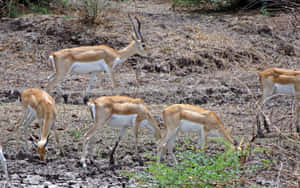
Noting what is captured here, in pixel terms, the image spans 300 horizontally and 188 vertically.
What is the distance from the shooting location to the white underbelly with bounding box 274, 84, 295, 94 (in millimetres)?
8094

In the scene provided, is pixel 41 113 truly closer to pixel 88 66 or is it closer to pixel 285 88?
pixel 88 66

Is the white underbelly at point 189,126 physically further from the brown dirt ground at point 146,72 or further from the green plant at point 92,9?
the green plant at point 92,9


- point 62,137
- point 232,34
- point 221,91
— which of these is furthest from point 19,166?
point 232,34

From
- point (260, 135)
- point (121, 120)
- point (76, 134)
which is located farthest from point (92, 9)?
point (260, 135)

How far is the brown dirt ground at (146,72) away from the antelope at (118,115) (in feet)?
1.08

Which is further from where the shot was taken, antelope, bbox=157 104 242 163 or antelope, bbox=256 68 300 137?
antelope, bbox=256 68 300 137

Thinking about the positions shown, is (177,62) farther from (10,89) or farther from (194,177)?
(194,177)

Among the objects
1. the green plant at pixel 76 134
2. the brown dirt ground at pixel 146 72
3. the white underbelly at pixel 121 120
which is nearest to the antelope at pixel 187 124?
the brown dirt ground at pixel 146 72

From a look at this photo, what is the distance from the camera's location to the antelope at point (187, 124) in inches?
256

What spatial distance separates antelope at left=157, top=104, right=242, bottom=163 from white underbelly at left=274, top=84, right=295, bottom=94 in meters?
1.88

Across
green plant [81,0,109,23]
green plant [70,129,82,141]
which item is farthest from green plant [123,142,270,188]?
green plant [81,0,109,23]

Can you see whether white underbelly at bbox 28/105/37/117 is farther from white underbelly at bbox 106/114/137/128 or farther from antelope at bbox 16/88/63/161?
white underbelly at bbox 106/114/137/128

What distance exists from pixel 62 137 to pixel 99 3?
5793 millimetres

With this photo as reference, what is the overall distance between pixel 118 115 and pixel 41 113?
1.05 meters
